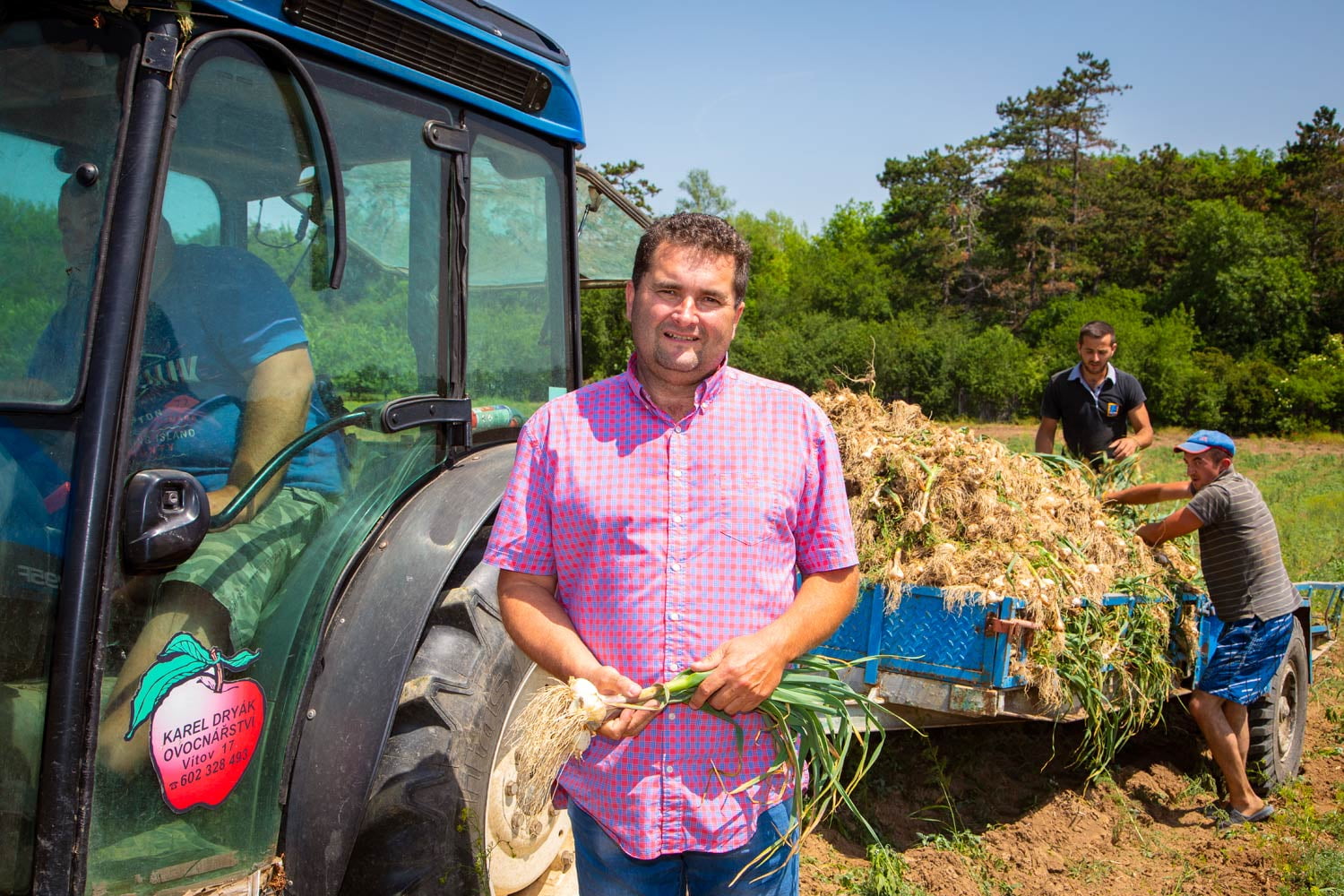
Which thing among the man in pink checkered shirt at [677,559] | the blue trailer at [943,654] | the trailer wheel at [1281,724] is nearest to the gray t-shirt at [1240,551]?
the trailer wheel at [1281,724]

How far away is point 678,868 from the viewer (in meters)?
2.27

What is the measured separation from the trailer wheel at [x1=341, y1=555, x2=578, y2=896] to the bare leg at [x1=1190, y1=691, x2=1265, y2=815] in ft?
12.0

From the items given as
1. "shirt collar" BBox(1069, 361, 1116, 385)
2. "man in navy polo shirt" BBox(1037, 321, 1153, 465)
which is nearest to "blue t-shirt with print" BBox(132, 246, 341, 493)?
"man in navy polo shirt" BBox(1037, 321, 1153, 465)

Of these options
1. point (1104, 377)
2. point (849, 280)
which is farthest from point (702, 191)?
point (1104, 377)

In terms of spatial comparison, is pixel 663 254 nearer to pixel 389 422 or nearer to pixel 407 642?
pixel 389 422

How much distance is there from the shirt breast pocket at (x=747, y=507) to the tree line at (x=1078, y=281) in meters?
39.8

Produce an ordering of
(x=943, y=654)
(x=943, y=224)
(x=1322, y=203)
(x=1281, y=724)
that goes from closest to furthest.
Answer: (x=943, y=654)
(x=1281, y=724)
(x=1322, y=203)
(x=943, y=224)

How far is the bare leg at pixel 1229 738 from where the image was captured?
198 inches

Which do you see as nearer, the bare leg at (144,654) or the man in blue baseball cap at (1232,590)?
the bare leg at (144,654)

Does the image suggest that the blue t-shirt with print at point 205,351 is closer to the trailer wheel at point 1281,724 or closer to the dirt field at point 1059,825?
the dirt field at point 1059,825

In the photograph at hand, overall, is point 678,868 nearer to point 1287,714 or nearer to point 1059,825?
point 1059,825

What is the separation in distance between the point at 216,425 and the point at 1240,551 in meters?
4.63

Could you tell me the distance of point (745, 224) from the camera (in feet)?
260

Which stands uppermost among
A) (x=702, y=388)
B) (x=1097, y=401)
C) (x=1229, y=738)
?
(x=702, y=388)
